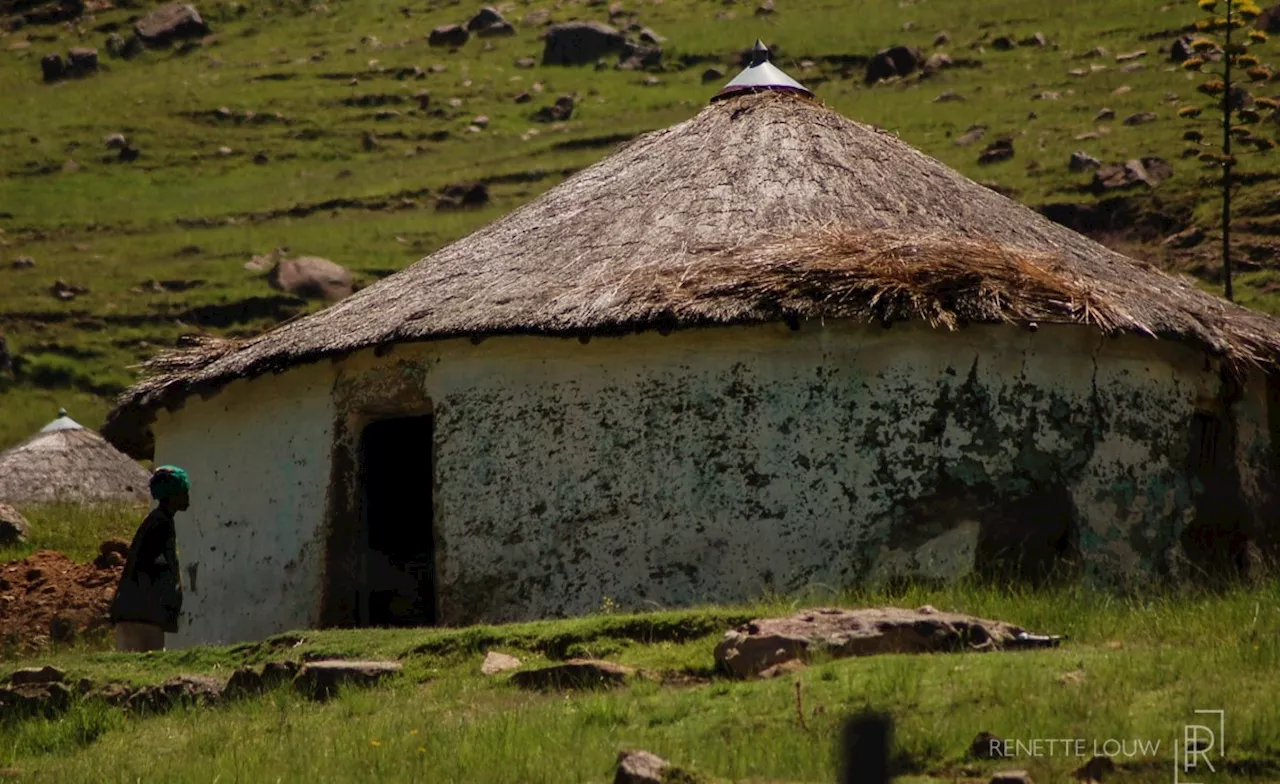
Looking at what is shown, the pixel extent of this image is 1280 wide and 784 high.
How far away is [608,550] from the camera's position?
40.2 ft

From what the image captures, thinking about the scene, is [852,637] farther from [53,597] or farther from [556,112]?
[556,112]

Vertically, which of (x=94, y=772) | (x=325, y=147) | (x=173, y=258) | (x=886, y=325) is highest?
(x=325, y=147)

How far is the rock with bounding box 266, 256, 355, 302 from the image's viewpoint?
4256 centimetres

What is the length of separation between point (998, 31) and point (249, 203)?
1946 cm

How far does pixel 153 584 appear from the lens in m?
12.0

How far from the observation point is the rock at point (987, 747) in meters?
→ 7.56

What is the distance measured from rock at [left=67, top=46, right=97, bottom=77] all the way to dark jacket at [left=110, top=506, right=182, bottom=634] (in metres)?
Result: 52.1

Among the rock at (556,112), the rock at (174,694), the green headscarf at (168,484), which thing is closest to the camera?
the rock at (174,694)

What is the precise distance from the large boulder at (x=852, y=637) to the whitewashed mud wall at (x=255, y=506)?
14.9 ft

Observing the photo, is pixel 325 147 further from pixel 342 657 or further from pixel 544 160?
pixel 342 657

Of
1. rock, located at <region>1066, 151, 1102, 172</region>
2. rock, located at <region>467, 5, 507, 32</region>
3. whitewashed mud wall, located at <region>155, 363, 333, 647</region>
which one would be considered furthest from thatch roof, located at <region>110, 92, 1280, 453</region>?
rock, located at <region>467, 5, 507, 32</region>

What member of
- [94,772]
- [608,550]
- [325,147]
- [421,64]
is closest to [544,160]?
[325,147]

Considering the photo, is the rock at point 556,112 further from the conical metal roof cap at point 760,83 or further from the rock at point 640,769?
the rock at point 640,769

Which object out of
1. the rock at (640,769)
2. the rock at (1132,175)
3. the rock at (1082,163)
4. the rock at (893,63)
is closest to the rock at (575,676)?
the rock at (640,769)
